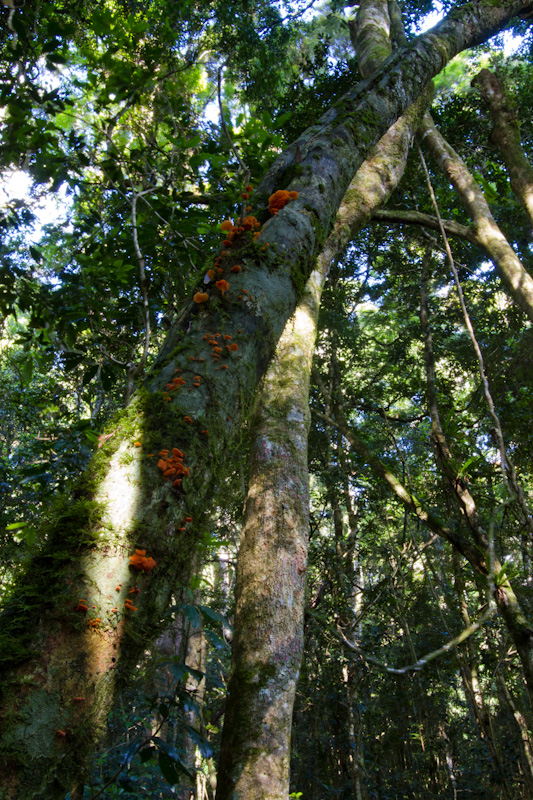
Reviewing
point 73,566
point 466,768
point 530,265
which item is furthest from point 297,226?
point 466,768

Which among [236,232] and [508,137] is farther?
[508,137]

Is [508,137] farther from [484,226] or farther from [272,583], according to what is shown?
[272,583]

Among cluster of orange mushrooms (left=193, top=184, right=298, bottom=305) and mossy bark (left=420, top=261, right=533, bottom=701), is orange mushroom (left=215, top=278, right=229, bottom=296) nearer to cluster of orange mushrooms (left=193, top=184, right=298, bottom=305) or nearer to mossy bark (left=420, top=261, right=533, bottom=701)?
cluster of orange mushrooms (left=193, top=184, right=298, bottom=305)

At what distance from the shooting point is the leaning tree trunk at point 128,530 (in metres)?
0.93

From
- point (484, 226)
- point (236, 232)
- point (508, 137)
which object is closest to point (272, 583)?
point (236, 232)

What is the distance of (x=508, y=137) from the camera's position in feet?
18.8

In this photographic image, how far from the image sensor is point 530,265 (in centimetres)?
762

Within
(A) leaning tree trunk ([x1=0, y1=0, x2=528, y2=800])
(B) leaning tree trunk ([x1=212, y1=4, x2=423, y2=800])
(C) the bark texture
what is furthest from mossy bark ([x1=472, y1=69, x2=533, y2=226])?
(A) leaning tree trunk ([x1=0, y1=0, x2=528, y2=800])

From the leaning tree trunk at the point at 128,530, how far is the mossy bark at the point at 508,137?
166 inches

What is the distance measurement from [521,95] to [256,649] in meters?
9.32

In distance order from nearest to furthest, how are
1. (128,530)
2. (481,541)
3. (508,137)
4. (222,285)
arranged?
(128,530), (222,285), (481,541), (508,137)

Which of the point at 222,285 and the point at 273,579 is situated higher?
the point at 222,285

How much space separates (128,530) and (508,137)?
6.58 meters

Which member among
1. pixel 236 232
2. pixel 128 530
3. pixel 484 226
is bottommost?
pixel 128 530
